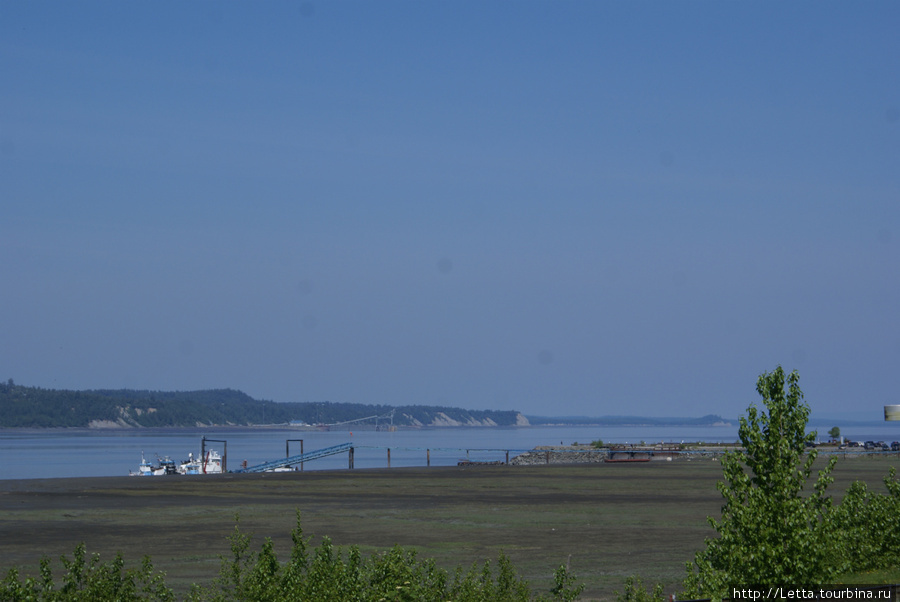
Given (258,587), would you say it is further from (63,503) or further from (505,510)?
(63,503)

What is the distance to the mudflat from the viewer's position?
2731 cm

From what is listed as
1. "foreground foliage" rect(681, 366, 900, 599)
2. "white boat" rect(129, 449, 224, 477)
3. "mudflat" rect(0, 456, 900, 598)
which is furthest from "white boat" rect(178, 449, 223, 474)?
"foreground foliage" rect(681, 366, 900, 599)

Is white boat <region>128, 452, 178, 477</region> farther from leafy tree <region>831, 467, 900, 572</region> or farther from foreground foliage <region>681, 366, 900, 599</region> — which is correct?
foreground foliage <region>681, 366, 900, 599</region>

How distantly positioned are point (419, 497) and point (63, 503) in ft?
58.8

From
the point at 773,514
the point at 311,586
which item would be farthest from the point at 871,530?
the point at 311,586

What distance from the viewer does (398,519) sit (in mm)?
39062

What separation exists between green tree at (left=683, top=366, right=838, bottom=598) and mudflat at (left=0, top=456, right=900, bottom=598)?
875cm

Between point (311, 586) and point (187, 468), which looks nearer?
point (311, 586)

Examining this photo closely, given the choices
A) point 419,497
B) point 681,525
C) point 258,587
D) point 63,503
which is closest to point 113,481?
point 63,503

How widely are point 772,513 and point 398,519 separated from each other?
27876 mm

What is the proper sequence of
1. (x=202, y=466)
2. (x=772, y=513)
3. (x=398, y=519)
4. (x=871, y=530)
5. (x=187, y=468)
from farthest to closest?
(x=187, y=468) → (x=202, y=466) → (x=398, y=519) → (x=871, y=530) → (x=772, y=513)

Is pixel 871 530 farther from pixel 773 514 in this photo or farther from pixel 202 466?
pixel 202 466

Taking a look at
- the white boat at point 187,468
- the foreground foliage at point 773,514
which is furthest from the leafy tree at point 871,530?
the white boat at point 187,468

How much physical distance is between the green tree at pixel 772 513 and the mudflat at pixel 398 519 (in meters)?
8.75
